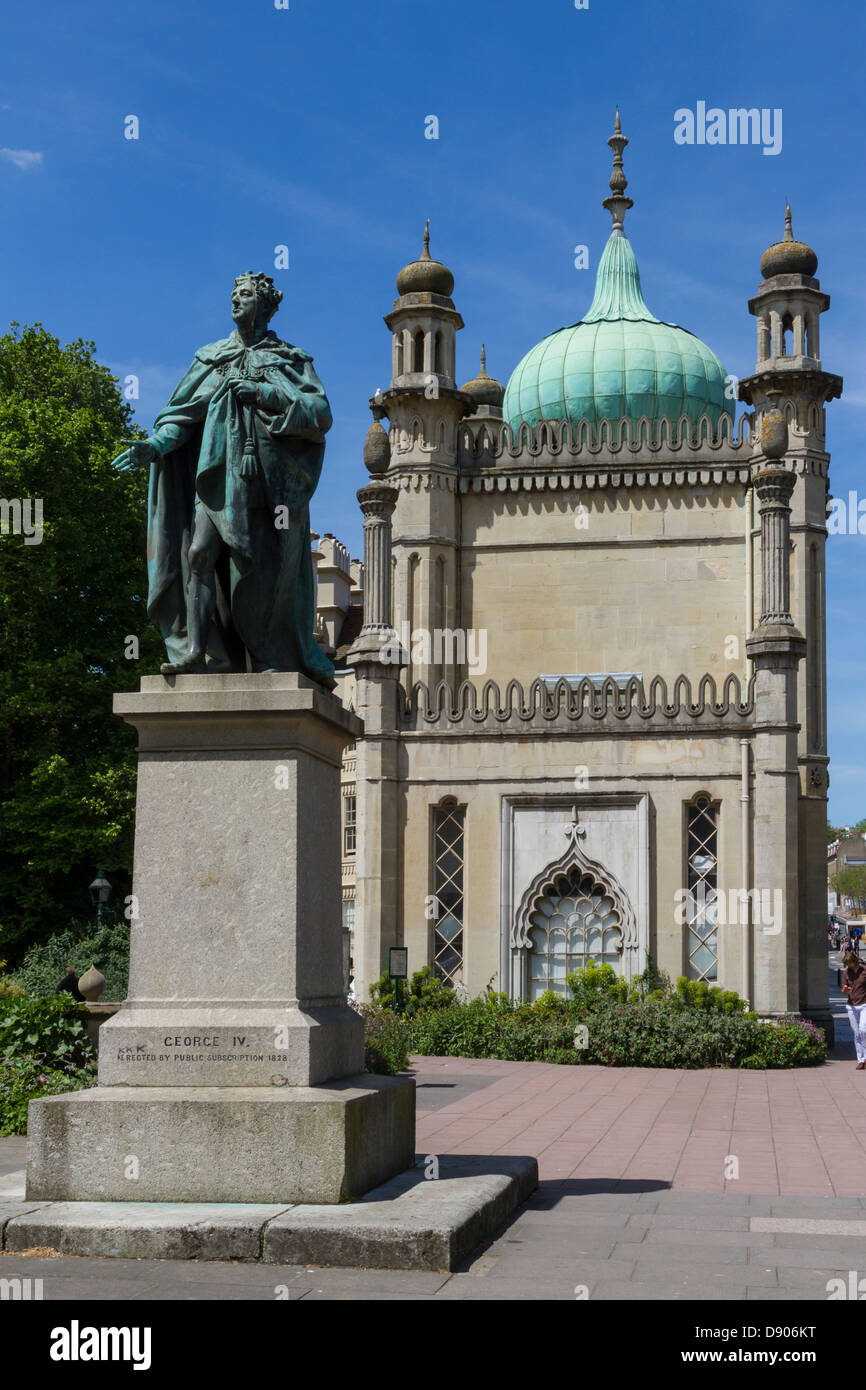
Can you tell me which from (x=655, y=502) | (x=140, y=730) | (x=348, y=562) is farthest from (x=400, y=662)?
(x=348, y=562)

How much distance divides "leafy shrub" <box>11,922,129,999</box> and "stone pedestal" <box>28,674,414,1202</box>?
17.0 m

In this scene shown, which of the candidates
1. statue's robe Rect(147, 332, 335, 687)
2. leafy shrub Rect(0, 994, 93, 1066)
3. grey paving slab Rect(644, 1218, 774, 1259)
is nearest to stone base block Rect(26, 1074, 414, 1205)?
grey paving slab Rect(644, 1218, 774, 1259)

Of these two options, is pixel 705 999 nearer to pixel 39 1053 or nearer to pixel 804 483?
pixel 804 483

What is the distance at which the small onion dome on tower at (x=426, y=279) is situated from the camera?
30344mm

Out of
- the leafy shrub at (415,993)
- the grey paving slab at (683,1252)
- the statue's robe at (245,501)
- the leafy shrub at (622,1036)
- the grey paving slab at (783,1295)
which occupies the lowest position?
the leafy shrub at (622,1036)

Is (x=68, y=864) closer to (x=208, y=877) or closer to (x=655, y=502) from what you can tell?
(x=655, y=502)

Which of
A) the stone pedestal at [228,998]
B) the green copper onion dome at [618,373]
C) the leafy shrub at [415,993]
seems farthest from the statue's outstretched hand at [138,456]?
the green copper onion dome at [618,373]

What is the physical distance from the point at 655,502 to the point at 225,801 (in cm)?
2304

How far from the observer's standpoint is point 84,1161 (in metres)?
7.75

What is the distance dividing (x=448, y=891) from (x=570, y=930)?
2322mm

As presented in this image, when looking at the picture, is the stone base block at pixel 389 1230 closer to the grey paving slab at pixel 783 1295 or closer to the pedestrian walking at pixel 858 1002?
the grey paving slab at pixel 783 1295

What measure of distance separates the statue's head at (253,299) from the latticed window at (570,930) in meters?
18.2

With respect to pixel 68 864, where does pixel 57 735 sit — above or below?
above

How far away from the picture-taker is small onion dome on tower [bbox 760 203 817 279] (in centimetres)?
2975
